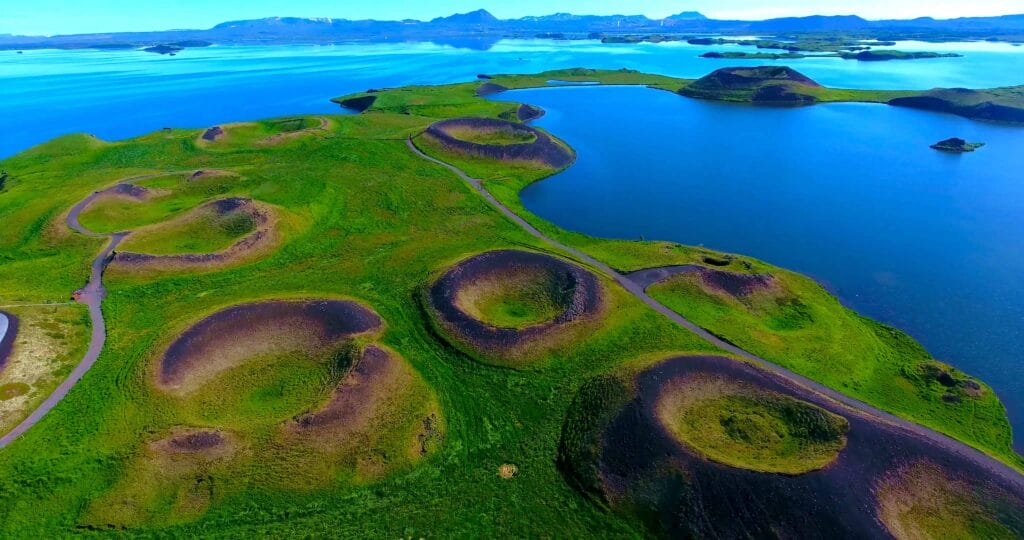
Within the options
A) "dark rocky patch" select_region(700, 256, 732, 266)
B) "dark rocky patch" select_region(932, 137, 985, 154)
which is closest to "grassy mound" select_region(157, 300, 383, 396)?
"dark rocky patch" select_region(700, 256, 732, 266)

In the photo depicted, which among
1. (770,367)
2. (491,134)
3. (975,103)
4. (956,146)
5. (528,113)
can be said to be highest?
(975,103)

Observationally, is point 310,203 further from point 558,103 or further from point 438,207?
point 558,103

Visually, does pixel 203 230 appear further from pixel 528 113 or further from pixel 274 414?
pixel 528 113

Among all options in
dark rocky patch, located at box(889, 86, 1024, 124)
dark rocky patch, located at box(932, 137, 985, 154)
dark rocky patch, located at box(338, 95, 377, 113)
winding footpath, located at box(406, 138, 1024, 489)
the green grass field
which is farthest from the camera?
dark rocky patch, located at box(338, 95, 377, 113)

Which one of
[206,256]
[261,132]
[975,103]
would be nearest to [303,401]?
[206,256]

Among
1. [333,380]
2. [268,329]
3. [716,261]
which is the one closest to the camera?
[333,380]

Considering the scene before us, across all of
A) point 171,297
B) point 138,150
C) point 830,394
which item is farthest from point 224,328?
point 138,150

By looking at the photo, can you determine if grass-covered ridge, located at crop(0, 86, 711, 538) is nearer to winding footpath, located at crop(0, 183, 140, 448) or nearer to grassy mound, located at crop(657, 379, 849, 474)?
winding footpath, located at crop(0, 183, 140, 448)
